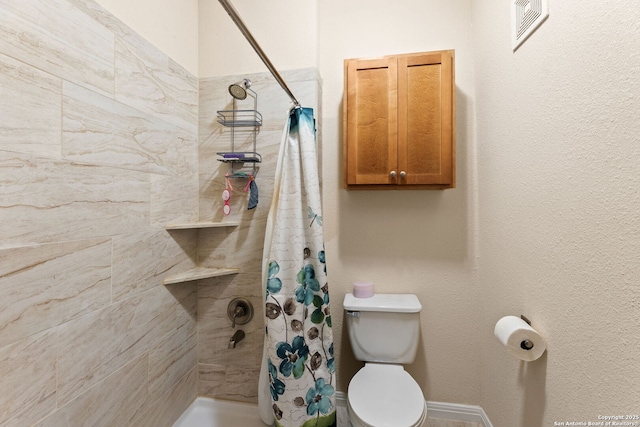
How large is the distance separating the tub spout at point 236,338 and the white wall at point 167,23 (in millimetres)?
1579

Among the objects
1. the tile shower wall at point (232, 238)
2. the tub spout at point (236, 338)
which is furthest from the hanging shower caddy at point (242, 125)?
the tub spout at point (236, 338)

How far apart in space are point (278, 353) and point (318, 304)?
0.29 m

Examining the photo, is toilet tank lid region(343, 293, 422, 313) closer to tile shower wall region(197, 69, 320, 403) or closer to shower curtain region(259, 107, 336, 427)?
shower curtain region(259, 107, 336, 427)

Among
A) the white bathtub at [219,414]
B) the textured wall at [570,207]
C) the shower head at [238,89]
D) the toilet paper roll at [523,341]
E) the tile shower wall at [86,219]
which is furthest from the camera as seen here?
the white bathtub at [219,414]

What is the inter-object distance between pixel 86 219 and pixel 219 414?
52.7 inches

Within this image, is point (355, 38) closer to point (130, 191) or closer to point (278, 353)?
point (130, 191)

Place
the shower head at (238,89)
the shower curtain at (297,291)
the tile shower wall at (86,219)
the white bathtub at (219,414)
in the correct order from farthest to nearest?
the white bathtub at (219,414)
the shower head at (238,89)
the shower curtain at (297,291)
the tile shower wall at (86,219)

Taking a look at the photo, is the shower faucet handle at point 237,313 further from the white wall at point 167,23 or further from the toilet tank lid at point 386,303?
the white wall at point 167,23

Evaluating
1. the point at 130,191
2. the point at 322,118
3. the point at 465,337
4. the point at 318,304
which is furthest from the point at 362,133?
the point at 465,337

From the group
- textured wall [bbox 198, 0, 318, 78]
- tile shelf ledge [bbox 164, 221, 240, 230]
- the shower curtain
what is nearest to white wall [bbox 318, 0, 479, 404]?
textured wall [bbox 198, 0, 318, 78]

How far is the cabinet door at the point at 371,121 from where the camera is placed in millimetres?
1448

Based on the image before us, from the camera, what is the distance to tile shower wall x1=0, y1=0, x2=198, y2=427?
0.79 metres

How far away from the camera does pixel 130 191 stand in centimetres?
117

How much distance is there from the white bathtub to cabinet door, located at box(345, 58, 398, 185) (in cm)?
148
